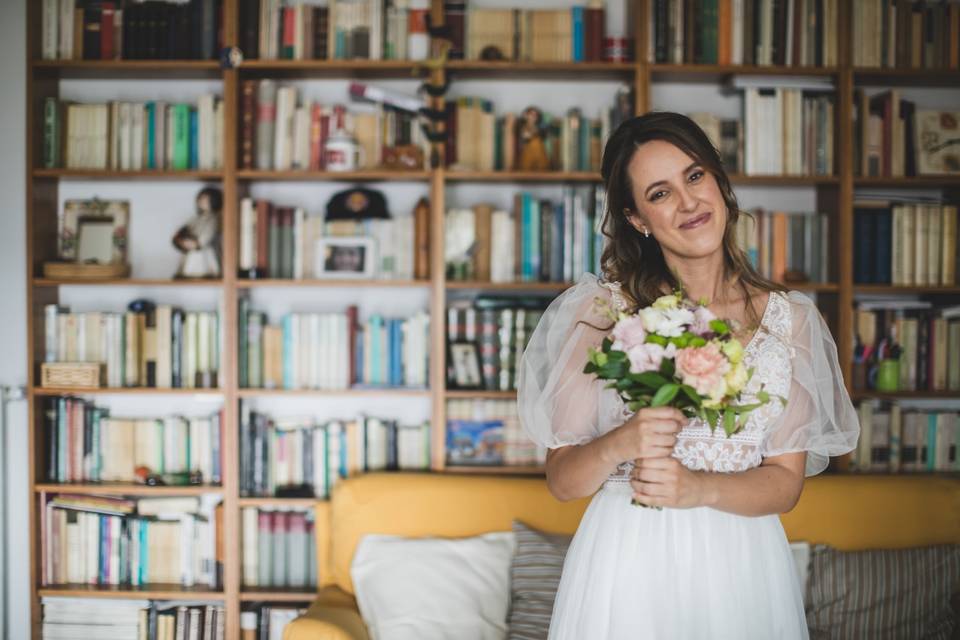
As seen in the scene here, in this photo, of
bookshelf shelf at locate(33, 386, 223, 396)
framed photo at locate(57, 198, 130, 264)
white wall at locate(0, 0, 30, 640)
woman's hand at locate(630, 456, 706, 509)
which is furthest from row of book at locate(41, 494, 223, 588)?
woman's hand at locate(630, 456, 706, 509)

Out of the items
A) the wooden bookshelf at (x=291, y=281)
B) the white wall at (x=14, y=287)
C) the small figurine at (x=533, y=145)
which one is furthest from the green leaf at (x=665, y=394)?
the white wall at (x=14, y=287)

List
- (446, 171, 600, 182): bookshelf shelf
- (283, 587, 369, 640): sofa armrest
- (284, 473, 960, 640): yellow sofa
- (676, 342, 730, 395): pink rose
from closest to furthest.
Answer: (676, 342, 730, 395): pink rose
(283, 587, 369, 640): sofa armrest
(284, 473, 960, 640): yellow sofa
(446, 171, 600, 182): bookshelf shelf

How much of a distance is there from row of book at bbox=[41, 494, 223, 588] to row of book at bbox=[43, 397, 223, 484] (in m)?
0.11

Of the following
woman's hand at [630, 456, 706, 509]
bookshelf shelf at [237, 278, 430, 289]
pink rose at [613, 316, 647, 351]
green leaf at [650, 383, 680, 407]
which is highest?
bookshelf shelf at [237, 278, 430, 289]

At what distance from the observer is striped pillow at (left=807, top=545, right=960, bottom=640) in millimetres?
2385

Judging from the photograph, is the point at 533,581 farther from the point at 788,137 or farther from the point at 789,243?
the point at 788,137

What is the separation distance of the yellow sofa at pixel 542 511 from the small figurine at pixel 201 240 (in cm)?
100

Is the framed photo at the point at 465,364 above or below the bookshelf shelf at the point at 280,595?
above

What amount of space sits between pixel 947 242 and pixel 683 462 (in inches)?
79.0

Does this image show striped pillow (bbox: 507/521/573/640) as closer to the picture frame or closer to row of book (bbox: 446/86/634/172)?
the picture frame

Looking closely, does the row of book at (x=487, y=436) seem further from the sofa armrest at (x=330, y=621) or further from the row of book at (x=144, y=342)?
the row of book at (x=144, y=342)

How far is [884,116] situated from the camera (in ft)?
9.64

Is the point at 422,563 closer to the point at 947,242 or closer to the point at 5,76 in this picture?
the point at 947,242

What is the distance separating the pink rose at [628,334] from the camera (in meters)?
1.31
